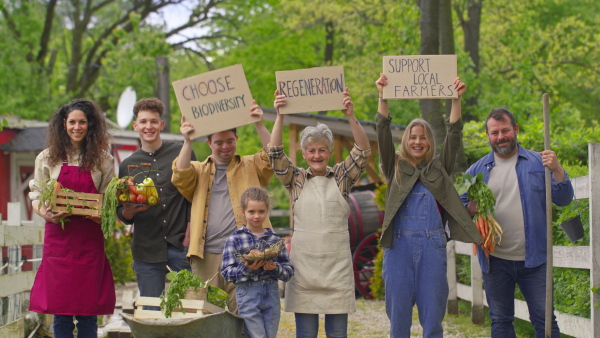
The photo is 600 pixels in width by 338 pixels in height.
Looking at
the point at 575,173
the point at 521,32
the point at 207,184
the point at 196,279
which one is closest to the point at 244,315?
the point at 196,279

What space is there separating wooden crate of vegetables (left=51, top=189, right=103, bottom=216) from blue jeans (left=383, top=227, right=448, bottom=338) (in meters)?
2.12

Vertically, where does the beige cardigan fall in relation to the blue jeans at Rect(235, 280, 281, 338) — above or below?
above

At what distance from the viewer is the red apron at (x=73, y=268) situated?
507cm

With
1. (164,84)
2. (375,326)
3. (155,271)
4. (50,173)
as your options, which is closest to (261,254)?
(155,271)

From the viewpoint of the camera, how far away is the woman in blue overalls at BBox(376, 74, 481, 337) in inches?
186

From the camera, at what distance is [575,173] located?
6480 millimetres

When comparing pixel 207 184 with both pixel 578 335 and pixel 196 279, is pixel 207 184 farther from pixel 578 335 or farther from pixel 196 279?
pixel 578 335

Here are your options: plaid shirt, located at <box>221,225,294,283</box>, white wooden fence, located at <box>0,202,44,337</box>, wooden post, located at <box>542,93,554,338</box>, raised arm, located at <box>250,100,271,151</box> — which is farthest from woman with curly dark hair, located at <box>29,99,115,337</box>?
wooden post, located at <box>542,93,554,338</box>

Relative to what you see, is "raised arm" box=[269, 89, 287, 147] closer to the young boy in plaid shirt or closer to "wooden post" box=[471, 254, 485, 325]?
the young boy in plaid shirt

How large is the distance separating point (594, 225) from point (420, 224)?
4.71ft

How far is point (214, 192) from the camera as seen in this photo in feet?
16.7

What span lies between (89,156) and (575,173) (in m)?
4.28

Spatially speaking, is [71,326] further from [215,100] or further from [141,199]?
[215,100]

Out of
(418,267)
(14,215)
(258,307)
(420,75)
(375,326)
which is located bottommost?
(375,326)
